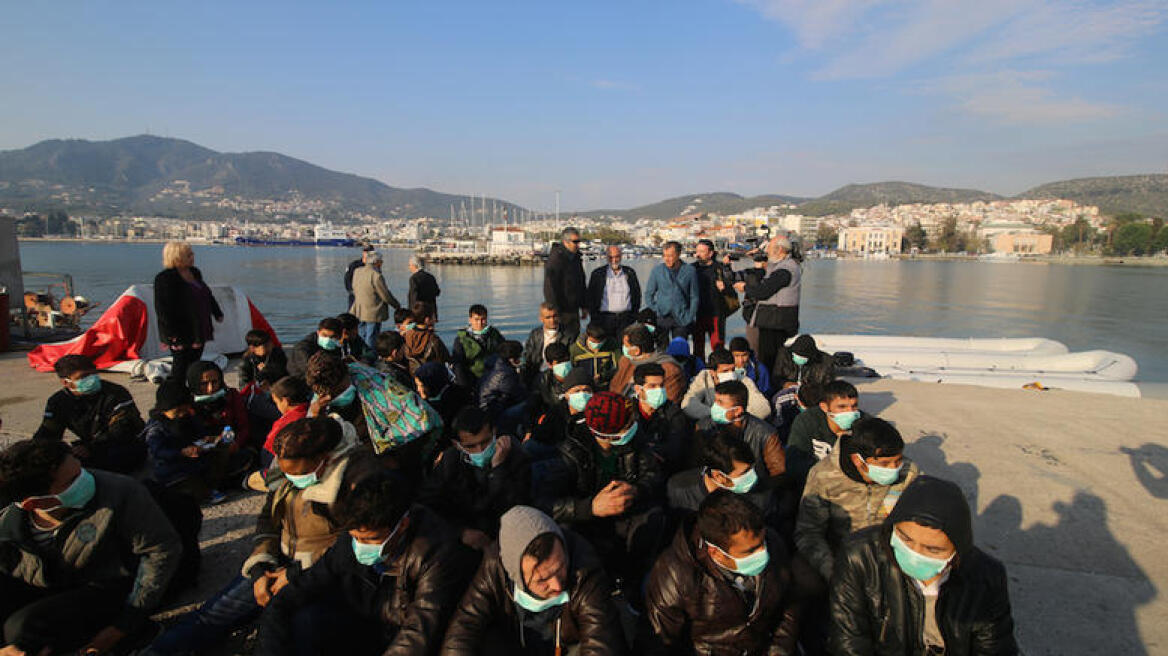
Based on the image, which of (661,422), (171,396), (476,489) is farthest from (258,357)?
(661,422)

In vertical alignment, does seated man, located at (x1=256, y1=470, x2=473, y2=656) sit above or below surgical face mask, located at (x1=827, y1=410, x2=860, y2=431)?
below

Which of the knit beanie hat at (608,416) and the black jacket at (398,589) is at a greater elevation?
the knit beanie hat at (608,416)

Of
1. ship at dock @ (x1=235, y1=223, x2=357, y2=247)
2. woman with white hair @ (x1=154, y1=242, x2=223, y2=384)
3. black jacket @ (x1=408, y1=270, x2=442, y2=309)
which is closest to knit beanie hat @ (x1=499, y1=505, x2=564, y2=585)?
woman with white hair @ (x1=154, y1=242, x2=223, y2=384)

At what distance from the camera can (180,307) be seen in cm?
500

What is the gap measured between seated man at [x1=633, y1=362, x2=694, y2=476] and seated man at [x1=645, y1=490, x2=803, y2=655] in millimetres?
1404

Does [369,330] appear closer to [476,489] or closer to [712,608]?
[476,489]

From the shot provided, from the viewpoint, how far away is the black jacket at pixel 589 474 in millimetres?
3066

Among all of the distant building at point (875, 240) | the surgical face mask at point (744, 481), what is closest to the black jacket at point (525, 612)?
the surgical face mask at point (744, 481)

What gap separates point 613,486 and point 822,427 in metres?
1.74

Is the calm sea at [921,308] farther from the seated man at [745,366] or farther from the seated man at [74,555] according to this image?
the seated man at [74,555]

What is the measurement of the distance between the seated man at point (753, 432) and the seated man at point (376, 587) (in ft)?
5.84

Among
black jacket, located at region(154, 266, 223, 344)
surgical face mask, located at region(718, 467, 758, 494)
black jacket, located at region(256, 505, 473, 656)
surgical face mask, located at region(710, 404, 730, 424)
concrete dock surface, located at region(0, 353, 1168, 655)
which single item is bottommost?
concrete dock surface, located at region(0, 353, 1168, 655)

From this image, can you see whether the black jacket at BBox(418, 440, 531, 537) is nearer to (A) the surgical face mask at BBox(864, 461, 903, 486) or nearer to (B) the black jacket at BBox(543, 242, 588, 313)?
(A) the surgical face mask at BBox(864, 461, 903, 486)

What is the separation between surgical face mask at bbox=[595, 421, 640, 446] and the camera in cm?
306
